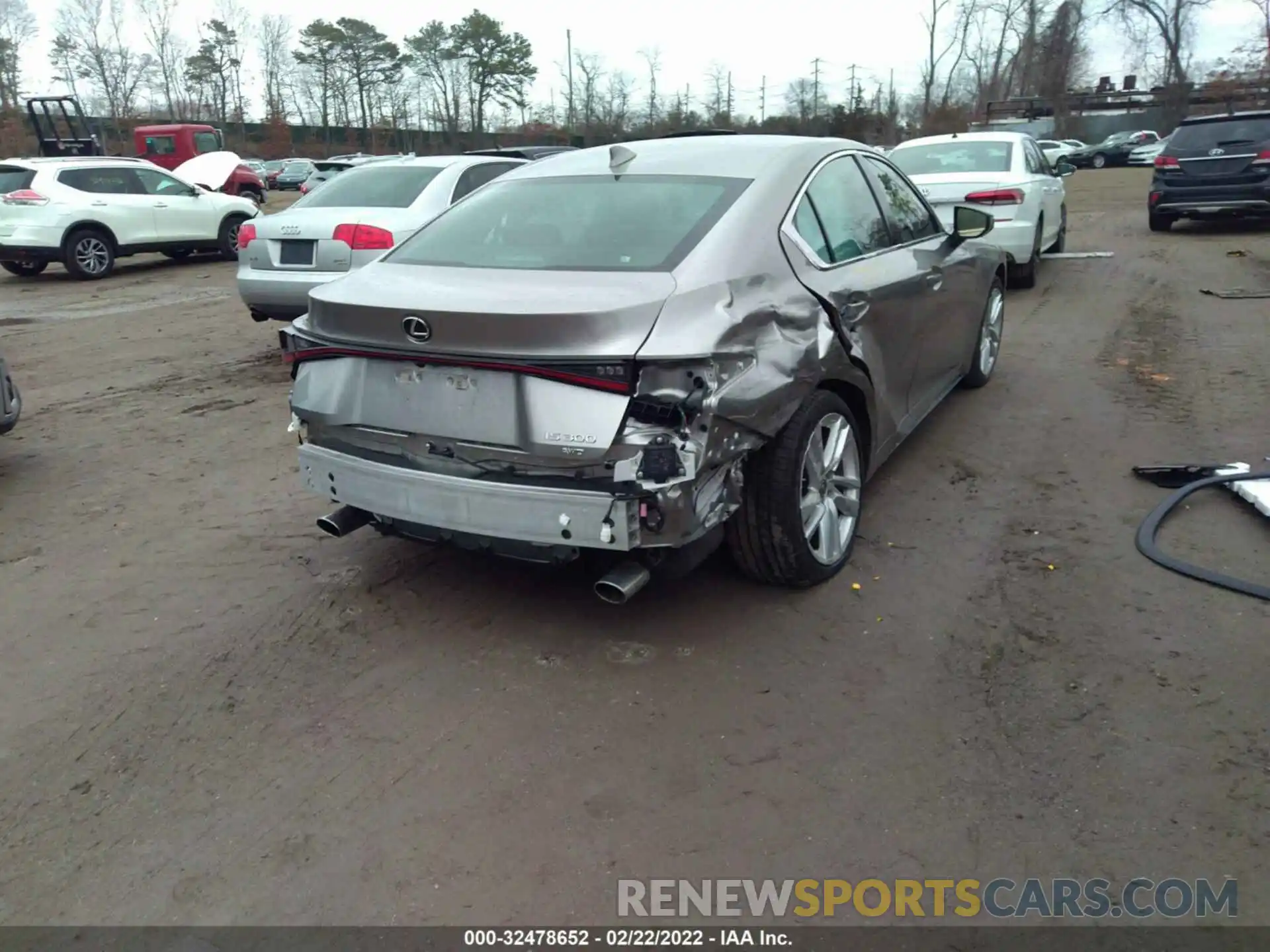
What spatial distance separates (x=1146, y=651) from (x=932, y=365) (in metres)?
2.14

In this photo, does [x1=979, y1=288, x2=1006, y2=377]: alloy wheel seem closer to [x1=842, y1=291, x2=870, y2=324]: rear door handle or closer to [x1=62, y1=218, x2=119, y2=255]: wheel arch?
[x1=842, y1=291, x2=870, y2=324]: rear door handle

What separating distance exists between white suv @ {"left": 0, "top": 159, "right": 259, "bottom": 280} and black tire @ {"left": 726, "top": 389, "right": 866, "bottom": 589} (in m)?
14.2

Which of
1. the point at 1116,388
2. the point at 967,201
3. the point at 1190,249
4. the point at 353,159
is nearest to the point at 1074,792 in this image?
the point at 1116,388

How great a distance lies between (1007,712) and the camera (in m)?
3.19

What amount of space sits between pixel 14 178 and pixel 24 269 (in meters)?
1.96

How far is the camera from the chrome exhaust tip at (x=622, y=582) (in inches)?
128

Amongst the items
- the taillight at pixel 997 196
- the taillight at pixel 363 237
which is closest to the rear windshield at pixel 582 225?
the taillight at pixel 363 237

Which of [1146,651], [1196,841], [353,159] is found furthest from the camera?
[353,159]

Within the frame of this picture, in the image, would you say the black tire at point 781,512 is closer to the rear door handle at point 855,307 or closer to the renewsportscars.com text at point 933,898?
the rear door handle at point 855,307

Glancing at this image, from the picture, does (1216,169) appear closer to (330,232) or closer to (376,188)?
(376,188)

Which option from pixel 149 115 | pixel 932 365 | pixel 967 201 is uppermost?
pixel 149 115

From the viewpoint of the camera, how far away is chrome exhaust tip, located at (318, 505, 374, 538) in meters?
3.93

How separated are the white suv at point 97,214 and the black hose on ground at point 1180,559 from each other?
14911mm

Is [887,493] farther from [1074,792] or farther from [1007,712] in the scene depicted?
[1074,792]
